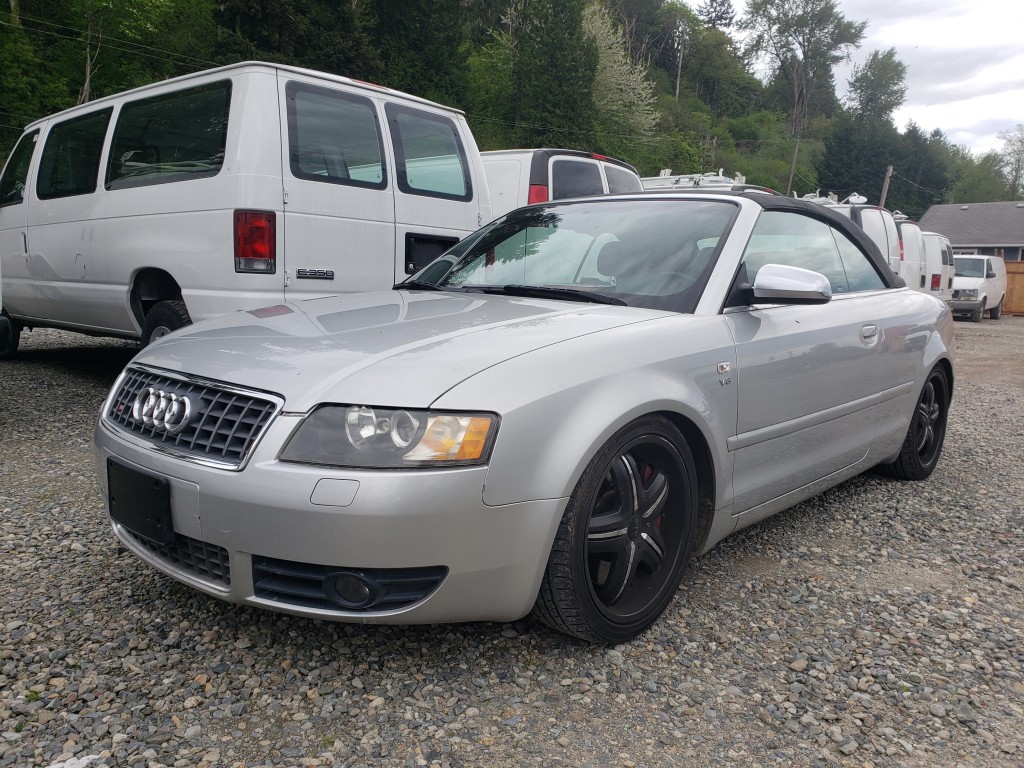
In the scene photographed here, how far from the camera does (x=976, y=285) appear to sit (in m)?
Answer: 21.9

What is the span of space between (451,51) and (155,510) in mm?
40711

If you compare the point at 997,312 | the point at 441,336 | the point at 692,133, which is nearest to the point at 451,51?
the point at 997,312

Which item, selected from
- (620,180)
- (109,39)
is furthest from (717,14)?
(620,180)

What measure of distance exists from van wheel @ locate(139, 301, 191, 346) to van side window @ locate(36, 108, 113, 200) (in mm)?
1231

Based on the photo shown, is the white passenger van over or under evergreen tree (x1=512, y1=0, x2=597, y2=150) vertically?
under

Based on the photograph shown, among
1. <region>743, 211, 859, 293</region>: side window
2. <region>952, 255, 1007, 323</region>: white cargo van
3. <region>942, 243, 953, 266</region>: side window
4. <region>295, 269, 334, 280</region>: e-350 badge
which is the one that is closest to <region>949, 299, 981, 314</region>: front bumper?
<region>952, 255, 1007, 323</region>: white cargo van

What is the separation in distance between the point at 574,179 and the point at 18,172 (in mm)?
4938

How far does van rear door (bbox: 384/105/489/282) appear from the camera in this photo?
211 inches

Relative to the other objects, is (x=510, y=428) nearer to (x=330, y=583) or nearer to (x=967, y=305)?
(x=330, y=583)

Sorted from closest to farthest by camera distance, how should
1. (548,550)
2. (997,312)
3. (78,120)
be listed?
(548,550)
(78,120)
(997,312)

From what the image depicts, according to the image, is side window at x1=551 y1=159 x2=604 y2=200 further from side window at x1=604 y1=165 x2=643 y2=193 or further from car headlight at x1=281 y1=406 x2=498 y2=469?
car headlight at x1=281 y1=406 x2=498 y2=469

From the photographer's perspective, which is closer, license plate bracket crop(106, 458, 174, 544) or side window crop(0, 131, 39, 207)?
license plate bracket crop(106, 458, 174, 544)

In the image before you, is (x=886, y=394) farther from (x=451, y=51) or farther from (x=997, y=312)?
(x=451, y=51)

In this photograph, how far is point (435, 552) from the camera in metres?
2.04
